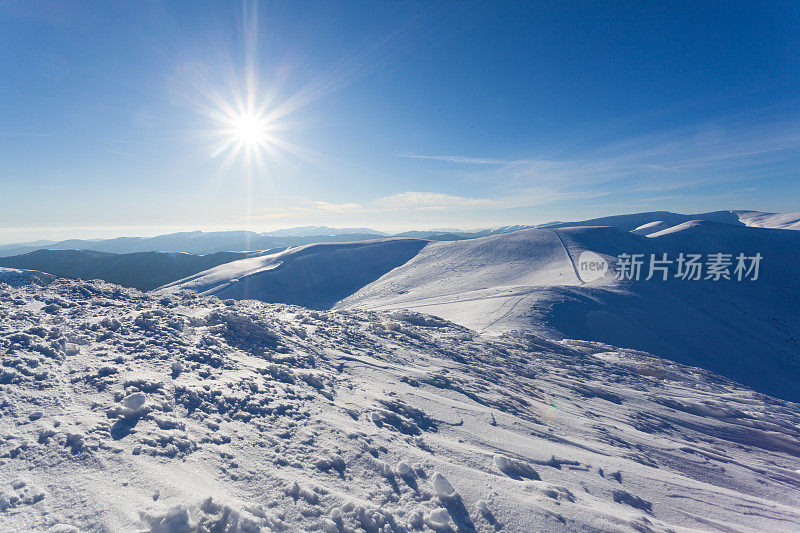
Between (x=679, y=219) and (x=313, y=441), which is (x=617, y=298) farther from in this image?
(x=679, y=219)

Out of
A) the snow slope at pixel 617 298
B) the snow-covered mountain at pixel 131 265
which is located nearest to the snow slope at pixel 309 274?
the snow slope at pixel 617 298

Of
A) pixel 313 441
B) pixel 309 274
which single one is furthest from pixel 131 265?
pixel 313 441

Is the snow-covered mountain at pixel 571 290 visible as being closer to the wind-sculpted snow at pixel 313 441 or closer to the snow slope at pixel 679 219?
the wind-sculpted snow at pixel 313 441

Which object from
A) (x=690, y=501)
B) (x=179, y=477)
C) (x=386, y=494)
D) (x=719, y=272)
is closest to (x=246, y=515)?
(x=179, y=477)

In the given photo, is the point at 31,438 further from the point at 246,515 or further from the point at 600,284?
the point at 600,284

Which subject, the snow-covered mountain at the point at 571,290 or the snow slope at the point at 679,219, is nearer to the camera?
the snow-covered mountain at the point at 571,290
